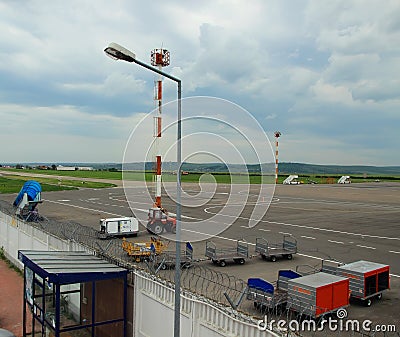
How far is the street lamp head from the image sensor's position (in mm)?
8500

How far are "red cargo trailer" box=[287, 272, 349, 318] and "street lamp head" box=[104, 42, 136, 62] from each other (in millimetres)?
10121

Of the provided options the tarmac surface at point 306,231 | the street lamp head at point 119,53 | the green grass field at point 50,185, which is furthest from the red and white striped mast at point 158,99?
the green grass field at point 50,185

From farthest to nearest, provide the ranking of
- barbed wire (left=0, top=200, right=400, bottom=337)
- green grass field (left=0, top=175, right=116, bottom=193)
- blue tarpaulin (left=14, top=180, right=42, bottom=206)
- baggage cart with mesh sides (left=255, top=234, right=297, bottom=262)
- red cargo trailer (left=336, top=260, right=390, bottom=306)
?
1. green grass field (left=0, top=175, right=116, bottom=193)
2. blue tarpaulin (left=14, top=180, right=42, bottom=206)
3. baggage cart with mesh sides (left=255, top=234, right=297, bottom=262)
4. red cargo trailer (left=336, top=260, right=390, bottom=306)
5. barbed wire (left=0, top=200, right=400, bottom=337)

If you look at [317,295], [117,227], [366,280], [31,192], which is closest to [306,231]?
[117,227]

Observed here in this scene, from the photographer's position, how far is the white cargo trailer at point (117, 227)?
3481 cm

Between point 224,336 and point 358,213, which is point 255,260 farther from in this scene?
point 358,213

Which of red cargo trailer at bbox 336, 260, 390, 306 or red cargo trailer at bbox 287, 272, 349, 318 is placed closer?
red cargo trailer at bbox 287, 272, 349, 318

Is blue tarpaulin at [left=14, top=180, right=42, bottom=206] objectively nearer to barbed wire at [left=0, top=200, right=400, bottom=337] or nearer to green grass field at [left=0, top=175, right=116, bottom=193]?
barbed wire at [left=0, top=200, right=400, bottom=337]

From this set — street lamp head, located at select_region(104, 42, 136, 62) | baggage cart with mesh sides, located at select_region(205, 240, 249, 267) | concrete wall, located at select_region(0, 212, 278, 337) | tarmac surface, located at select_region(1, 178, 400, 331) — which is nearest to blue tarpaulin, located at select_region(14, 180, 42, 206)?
tarmac surface, located at select_region(1, 178, 400, 331)

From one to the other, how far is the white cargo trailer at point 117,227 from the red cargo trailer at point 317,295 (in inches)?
873

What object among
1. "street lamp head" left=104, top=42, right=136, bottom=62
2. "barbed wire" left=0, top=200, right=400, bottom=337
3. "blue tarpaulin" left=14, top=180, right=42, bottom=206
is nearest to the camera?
"street lamp head" left=104, top=42, right=136, bottom=62

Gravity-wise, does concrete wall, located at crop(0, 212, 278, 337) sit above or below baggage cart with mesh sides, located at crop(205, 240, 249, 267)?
above

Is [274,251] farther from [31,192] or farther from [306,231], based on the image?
[31,192]

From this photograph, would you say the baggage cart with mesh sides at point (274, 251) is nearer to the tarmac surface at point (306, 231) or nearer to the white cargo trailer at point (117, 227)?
the tarmac surface at point (306, 231)
